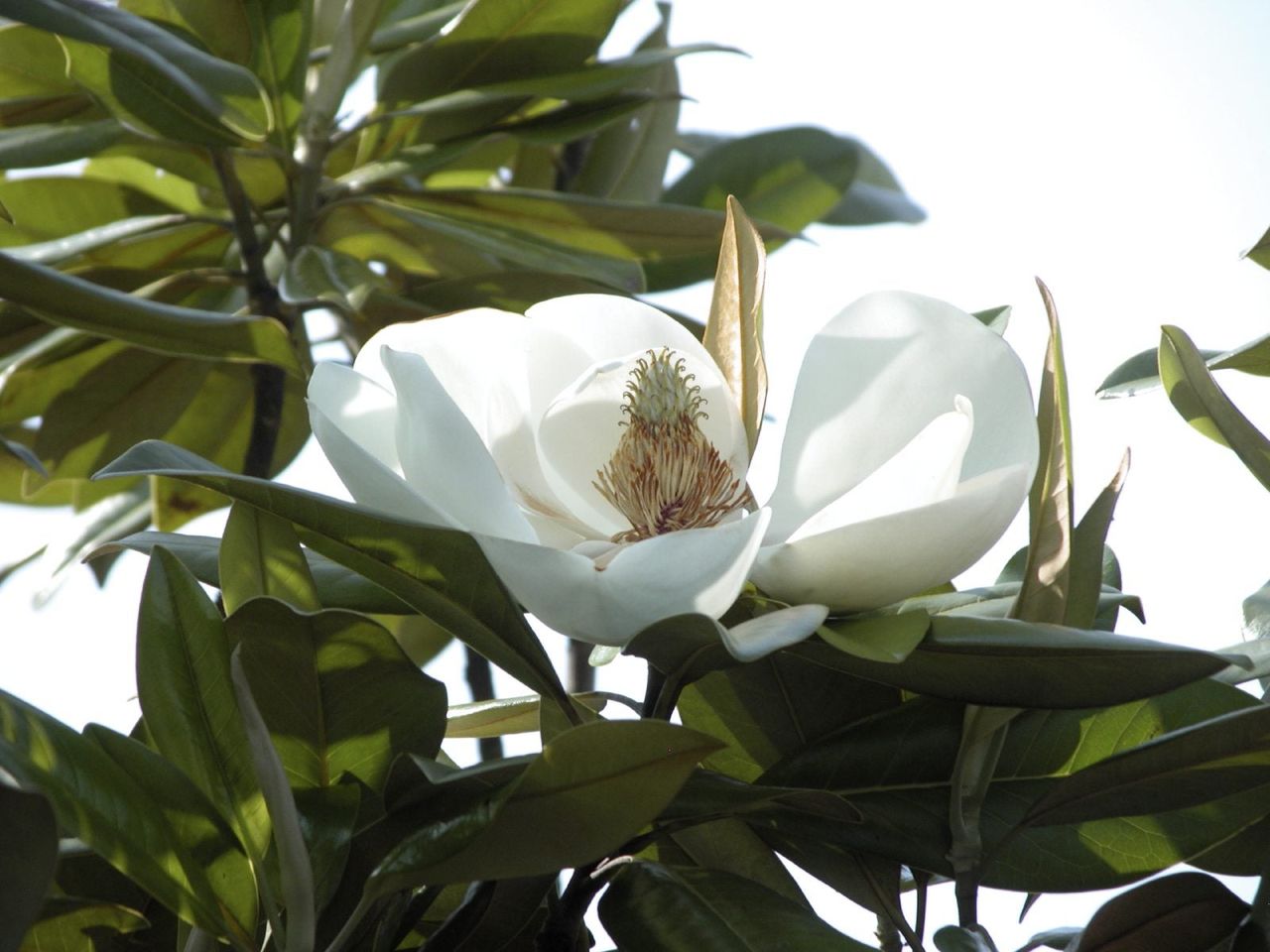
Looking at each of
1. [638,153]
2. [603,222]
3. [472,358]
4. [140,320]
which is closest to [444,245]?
[603,222]

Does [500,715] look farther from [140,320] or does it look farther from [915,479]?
[140,320]

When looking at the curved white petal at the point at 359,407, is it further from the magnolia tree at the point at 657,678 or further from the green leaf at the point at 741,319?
the green leaf at the point at 741,319

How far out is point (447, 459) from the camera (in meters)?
0.56

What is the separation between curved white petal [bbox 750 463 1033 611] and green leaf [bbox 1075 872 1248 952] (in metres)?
0.17

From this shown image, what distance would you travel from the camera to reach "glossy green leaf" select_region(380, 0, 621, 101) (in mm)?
1270

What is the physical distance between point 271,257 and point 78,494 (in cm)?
34

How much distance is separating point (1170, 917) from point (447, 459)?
0.36 m

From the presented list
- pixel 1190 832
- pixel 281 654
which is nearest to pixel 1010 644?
pixel 1190 832

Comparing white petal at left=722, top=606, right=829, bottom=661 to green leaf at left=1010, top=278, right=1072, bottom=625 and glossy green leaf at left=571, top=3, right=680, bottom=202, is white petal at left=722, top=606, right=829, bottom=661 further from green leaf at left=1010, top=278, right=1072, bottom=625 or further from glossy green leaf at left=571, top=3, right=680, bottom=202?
glossy green leaf at left=571, top=3, right=680, bottom=202

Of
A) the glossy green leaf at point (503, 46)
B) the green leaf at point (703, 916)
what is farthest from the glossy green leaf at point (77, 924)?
the glossy green leaf at point (503, 46)

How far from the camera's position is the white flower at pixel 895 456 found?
55 cm

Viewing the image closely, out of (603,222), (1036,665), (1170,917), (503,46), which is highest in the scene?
(503,46)

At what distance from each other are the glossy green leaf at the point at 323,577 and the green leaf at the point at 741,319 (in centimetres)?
18

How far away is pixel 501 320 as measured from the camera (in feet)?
2.34
